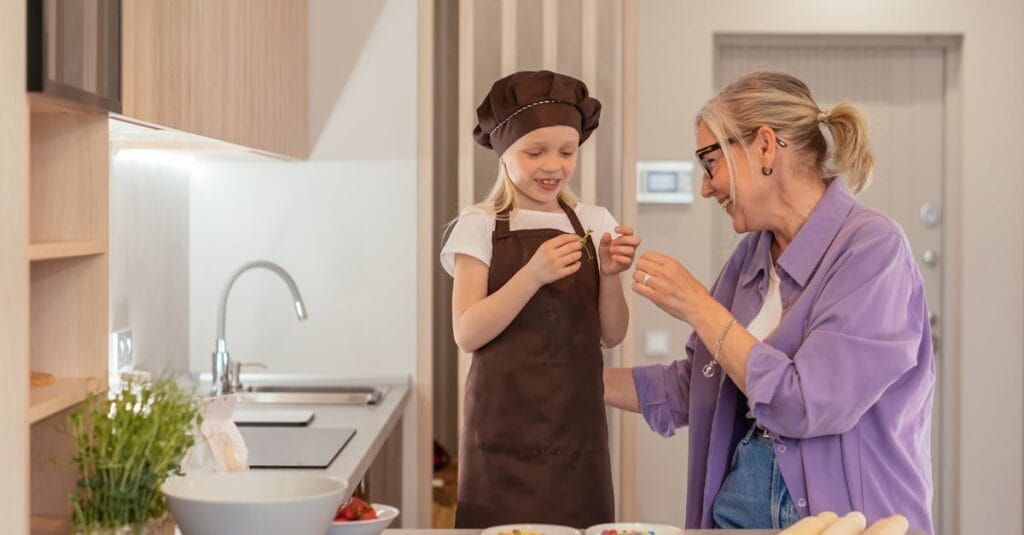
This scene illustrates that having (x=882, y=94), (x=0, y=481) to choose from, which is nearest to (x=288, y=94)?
(x=0, y=481)

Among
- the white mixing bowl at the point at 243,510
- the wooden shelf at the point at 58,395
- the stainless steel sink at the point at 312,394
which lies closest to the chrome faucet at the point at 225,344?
the stainless steel sink at the point at 312,394

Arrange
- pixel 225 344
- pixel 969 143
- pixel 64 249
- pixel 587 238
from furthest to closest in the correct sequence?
pixel 969 143
pixel 225 344
pixel 587 238
pixel 64 249

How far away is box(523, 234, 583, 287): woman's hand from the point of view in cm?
234

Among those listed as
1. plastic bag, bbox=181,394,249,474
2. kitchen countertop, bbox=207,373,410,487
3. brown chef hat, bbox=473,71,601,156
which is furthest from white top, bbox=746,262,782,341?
→ plastic bag, bbox=181,394,249,474

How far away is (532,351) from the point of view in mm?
2523

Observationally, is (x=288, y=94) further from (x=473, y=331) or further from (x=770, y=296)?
(x=770, y=296)

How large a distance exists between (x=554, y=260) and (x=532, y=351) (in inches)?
10.5

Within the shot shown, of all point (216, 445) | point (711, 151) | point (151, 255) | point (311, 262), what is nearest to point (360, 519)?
point (216, 445)

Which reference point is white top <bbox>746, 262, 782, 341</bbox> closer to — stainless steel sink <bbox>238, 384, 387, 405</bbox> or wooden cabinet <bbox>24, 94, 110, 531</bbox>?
wooden cabinet <bbox>24, 94, 110, 531</bbox>

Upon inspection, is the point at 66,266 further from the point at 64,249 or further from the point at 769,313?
the point at 769,313

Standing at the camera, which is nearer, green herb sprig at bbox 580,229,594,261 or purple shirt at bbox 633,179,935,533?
purple shirt at bbox 633,179,935,533

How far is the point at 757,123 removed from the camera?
2.08 m

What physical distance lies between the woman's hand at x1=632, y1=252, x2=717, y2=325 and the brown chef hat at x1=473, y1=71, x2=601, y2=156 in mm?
517

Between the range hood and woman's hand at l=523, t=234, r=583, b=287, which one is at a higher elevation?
the range hood
